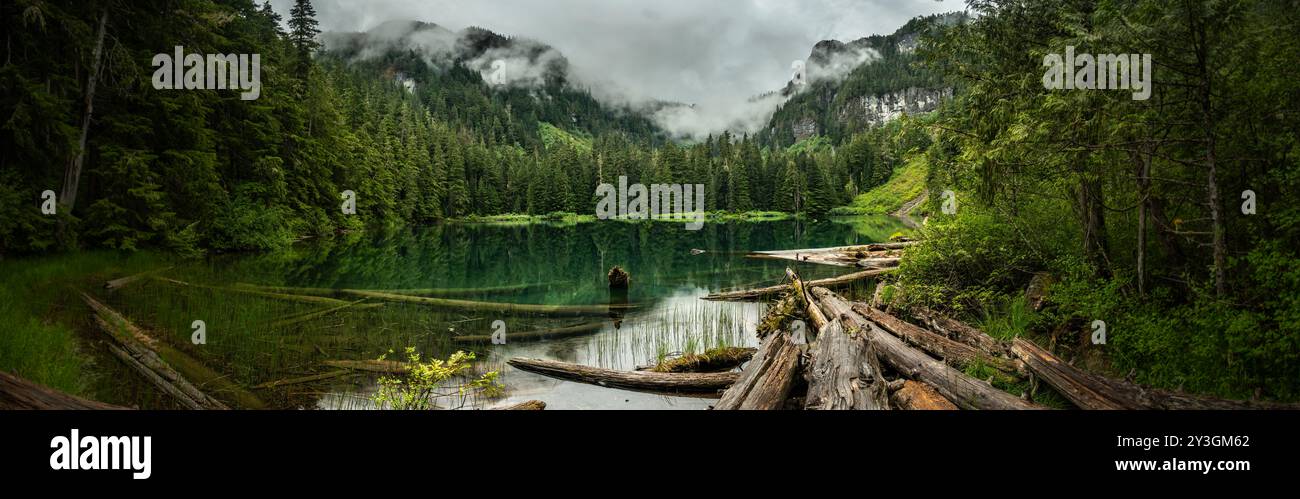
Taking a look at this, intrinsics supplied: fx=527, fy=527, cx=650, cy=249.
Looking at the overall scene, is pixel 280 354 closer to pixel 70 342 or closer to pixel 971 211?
pixel 70 342

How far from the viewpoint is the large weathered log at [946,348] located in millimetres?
7480

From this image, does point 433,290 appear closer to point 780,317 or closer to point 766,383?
point 780,317

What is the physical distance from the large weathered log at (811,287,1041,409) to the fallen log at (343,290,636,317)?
26.5 feet

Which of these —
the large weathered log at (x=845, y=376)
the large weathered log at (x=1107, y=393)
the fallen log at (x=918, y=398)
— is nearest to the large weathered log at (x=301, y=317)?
the large weathered log at (x=845, y=376)

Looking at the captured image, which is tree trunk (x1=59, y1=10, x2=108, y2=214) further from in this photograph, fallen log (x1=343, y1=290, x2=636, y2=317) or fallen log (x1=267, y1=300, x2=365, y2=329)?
fallen log (x1=267, y1=300, x2=365, y2=329)

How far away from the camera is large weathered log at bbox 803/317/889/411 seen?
6113 mm

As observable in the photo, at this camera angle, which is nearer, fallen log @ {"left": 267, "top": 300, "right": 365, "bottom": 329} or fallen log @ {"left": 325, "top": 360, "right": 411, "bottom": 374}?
fallen log @ {"left": 325, "top": 360, "right": 411, "bottom": 374}

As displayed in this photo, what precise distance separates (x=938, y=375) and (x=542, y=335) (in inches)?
343

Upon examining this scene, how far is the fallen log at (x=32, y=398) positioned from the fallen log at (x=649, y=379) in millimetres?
6105

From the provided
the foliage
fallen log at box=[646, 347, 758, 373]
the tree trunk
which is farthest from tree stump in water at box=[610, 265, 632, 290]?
the tree trunk

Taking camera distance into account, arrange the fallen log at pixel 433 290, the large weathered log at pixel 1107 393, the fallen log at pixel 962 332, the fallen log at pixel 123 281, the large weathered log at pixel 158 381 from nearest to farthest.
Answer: the large weathered log at pixel 1107 393
the large weathered log at pixel 158 381
the fallen log at pixel 962 332
the fallen log at pixel 123 281
the fallen log at pixel 433 290

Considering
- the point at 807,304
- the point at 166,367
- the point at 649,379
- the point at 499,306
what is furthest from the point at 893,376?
the point at 499,306

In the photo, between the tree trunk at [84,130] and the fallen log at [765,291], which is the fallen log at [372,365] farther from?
the tree trunk at [84,130]
